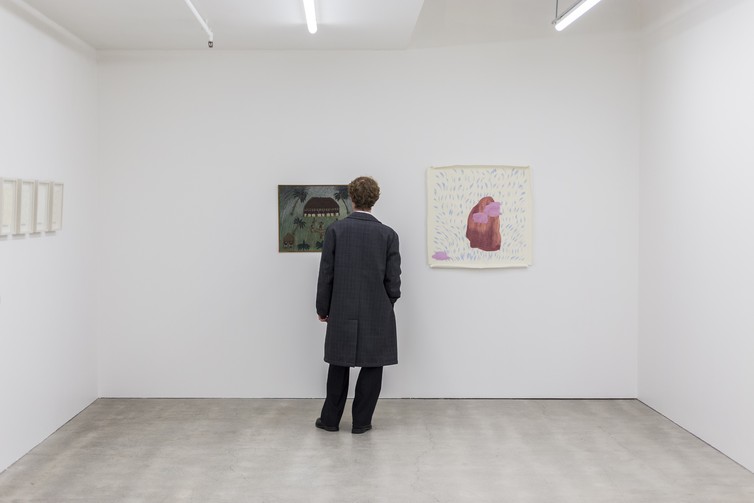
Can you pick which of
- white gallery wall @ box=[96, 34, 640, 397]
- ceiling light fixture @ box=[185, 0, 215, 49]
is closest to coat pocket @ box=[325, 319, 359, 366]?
white gallery wall @ box=[96, 34, 640, 397]

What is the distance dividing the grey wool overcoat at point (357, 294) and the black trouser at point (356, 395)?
11 cm

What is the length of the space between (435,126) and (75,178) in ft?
8.86

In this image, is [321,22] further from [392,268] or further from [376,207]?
[392,268]

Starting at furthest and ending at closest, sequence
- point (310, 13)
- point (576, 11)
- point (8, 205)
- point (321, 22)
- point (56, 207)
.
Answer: point (321, 22), point (56, 207), point (576, 11), point (310, 13), point (8, 205)

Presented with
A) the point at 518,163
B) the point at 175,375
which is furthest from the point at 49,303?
the point at 518,163

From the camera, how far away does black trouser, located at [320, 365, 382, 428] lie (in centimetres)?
521

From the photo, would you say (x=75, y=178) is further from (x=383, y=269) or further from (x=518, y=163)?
(x=518, y=163)

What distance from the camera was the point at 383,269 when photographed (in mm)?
5242

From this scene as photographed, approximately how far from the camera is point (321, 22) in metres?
5.33

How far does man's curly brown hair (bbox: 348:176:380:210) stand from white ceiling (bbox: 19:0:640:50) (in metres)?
1.08

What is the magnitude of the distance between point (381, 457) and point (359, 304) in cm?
102

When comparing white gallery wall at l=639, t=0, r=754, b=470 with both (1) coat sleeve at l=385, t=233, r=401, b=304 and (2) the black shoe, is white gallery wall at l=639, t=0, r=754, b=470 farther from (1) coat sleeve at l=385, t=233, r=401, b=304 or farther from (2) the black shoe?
(2) the black shoe

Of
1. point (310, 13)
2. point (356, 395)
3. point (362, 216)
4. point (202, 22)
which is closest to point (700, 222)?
point (362, 216)

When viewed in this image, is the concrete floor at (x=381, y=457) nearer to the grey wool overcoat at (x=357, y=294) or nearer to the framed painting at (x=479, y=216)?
the grey wool overcoat at (x=357, y=294)
